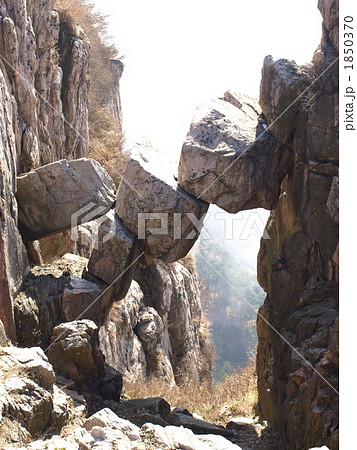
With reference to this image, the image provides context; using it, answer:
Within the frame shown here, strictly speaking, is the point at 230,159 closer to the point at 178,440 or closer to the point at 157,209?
the point at 157,209

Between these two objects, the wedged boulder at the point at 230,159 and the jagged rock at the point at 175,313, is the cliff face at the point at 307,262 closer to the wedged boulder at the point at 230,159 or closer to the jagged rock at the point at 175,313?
the wedged boulder at the point at 230,159

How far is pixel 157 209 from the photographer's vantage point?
9.94 meters

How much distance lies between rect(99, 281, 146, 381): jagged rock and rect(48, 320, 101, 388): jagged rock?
13.0ft

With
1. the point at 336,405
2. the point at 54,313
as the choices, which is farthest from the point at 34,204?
the point at 336,405

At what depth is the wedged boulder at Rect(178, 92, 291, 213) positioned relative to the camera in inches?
380

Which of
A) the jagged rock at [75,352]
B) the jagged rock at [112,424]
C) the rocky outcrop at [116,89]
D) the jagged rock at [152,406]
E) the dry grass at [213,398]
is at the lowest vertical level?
the dry grass at [213,398]

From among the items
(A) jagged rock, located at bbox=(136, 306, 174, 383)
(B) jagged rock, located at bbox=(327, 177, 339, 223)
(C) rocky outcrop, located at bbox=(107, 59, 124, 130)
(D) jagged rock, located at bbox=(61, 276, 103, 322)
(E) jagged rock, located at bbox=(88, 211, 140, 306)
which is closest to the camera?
(B) jagged rock, located at bbox=(327, 177, 339, 223)

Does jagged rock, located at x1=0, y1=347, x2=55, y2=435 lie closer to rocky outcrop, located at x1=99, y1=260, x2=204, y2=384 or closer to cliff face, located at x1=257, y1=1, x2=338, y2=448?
cliff face, located at x1=257, y1=1, x2=338, y2=448

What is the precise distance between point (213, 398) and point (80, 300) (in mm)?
4663

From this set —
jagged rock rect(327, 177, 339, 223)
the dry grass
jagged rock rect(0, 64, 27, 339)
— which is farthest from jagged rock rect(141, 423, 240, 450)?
the dry grass

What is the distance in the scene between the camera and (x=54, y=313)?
945 cm

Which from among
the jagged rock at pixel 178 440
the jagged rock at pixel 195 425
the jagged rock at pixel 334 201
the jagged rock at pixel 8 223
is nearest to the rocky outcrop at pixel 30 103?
the jagged rock at pixel 8 223

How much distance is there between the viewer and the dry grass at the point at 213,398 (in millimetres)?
11109

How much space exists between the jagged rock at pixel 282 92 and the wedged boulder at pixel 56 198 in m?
3.76
